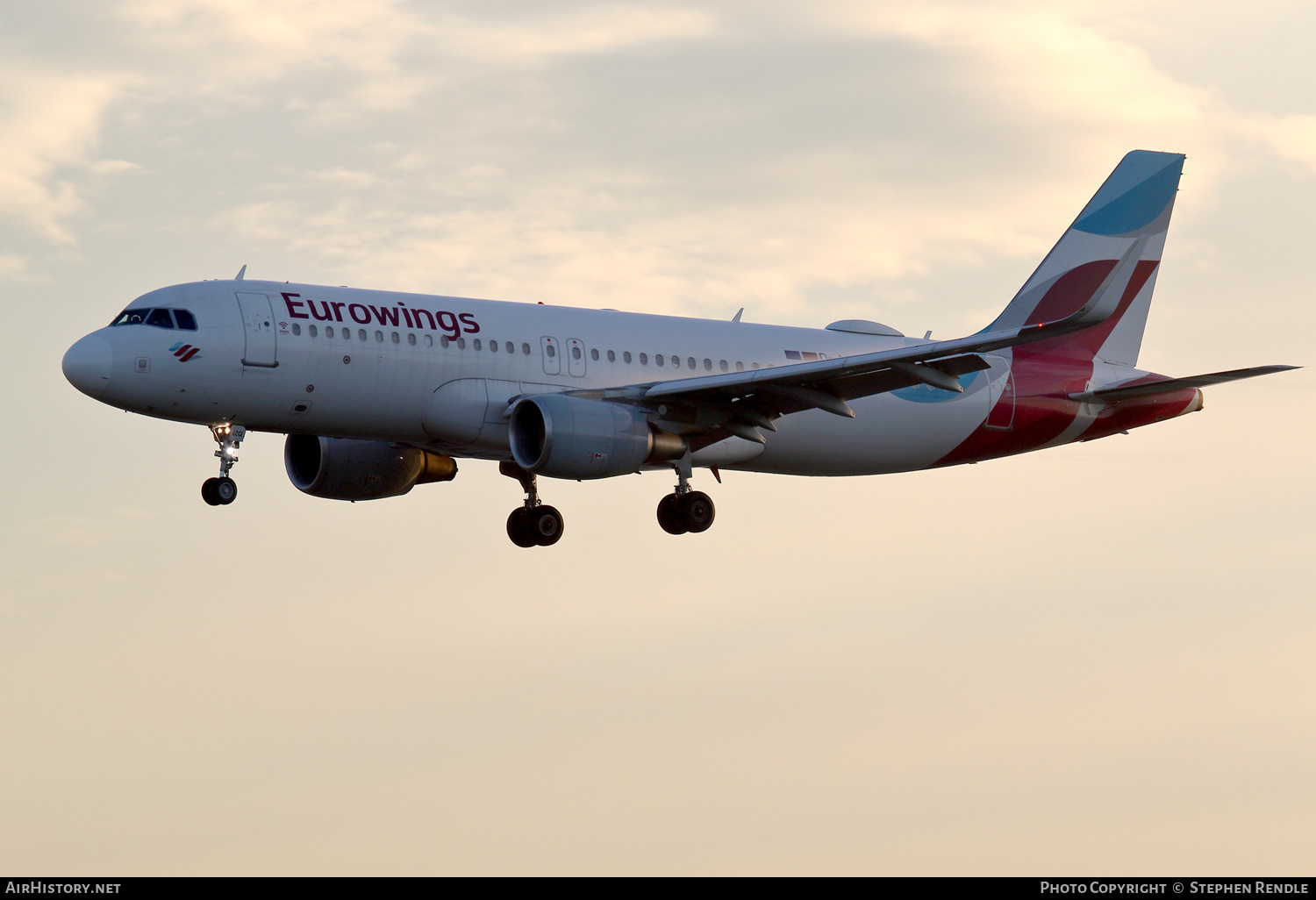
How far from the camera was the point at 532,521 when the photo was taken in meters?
40.7

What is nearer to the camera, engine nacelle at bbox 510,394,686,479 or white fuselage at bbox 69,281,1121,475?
white fuselage at bbox 69,281,1121,475

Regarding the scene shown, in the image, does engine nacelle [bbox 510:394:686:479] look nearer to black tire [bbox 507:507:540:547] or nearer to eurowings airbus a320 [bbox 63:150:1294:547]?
eurowings airbus a320 [bbox 63:150:1294:547]

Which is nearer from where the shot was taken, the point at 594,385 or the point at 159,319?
the point at 159,319

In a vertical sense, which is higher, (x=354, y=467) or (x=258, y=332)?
(x=354, y=467)

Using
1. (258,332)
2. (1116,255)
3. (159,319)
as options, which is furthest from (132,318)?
(1116,255)

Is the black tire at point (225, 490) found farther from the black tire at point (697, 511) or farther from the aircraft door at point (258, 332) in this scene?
the black tire at point (697, 511)

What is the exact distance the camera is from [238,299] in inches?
1356

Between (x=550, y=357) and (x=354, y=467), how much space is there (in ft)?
20.1

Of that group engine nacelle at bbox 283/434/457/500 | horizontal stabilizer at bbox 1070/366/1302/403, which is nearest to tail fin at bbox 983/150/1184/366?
horizontal stabilizer at bbox 1070/366/1302/403

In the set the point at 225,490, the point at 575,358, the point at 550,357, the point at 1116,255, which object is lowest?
the point at 225,490

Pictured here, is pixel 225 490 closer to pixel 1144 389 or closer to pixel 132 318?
pixel 132 318

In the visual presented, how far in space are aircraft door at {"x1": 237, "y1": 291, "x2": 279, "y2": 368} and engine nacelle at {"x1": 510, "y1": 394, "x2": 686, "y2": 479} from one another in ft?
16.1

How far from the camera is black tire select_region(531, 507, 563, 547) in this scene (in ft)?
133

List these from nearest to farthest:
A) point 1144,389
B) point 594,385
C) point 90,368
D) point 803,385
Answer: point 90,368 < point 803,385 < point 594,385 < point 1144,389
